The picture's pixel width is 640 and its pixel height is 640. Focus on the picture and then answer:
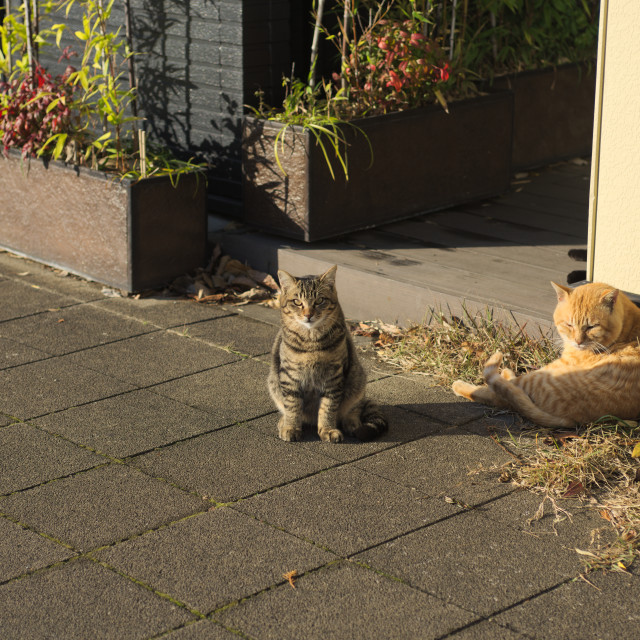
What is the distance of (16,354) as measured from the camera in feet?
19.9

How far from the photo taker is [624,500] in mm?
4312

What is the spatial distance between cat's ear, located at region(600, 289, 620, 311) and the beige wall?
75 cm

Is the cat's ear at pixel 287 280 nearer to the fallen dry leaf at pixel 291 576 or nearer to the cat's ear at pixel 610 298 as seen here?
the cat's ear at pixel 610 298

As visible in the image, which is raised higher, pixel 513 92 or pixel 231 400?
pixel 513 92

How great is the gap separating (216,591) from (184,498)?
762mm

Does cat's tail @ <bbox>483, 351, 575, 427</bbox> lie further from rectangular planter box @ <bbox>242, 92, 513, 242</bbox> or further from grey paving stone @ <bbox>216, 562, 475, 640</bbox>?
rectangular planter box @ <bbox>242, 92, 513, 242</bbox>

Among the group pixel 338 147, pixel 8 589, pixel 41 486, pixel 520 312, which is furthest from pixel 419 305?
pixel 8 589

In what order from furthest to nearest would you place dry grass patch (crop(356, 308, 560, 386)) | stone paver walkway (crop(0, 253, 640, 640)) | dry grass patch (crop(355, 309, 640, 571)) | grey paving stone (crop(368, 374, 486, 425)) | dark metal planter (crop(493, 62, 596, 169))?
dark metal planter (crop(493, 62, 596, 169))
dry grass patch (crop(356, 308, 560, 386))
grey paving stone (crop(368, 374, 486, 425))
dry grass patch (crop(355, 309, 640, 571))
stone paver walkway (crop(0, 253, 640, 640))

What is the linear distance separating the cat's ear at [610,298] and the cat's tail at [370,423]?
1.25 metres

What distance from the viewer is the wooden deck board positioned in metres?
6.30

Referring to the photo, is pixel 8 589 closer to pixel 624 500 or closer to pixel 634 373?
pixel 624 500

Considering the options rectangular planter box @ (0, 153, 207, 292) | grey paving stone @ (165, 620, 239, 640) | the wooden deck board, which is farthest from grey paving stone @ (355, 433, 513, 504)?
rectangular planter box @ (0, 153, 207, 292)

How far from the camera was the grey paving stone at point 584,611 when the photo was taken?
345 centimetres

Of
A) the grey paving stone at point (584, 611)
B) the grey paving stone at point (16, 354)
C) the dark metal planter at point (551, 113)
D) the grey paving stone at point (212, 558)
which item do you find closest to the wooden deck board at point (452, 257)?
the dark metal planter at point (551, 113)
